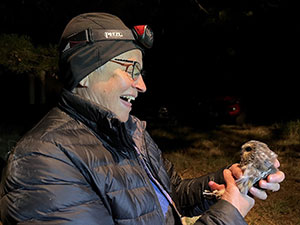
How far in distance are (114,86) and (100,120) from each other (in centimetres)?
20

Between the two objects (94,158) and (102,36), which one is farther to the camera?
(102,36)

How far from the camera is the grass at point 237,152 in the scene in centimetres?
423

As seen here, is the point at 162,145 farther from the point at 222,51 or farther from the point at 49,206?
the point at 49,206

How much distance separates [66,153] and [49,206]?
0.76 feet

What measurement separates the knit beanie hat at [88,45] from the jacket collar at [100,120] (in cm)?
9

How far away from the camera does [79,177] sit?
4.18 ft

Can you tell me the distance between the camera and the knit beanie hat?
1.49 metres

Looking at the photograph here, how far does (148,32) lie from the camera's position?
5.57 ft

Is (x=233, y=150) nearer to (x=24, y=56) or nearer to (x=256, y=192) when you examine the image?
(x=24, y=56)

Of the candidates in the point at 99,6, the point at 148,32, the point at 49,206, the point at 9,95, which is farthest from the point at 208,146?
the point at 9,95

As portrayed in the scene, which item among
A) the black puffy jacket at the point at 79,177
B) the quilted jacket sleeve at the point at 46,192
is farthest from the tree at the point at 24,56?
the quilted jacket sleeve at the point at 46,192

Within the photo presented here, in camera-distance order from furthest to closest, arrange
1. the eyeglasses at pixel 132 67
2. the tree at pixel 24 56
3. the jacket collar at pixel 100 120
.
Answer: the tree at pixel 24 56 → the eyeglasses at pixel 132 67 → the jacket collar at pixel 100 120

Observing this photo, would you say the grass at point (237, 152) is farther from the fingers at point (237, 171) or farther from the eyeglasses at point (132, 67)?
the eyeglasses at point (132, 67)

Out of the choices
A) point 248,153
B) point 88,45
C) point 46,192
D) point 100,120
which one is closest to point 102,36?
point 88,45
